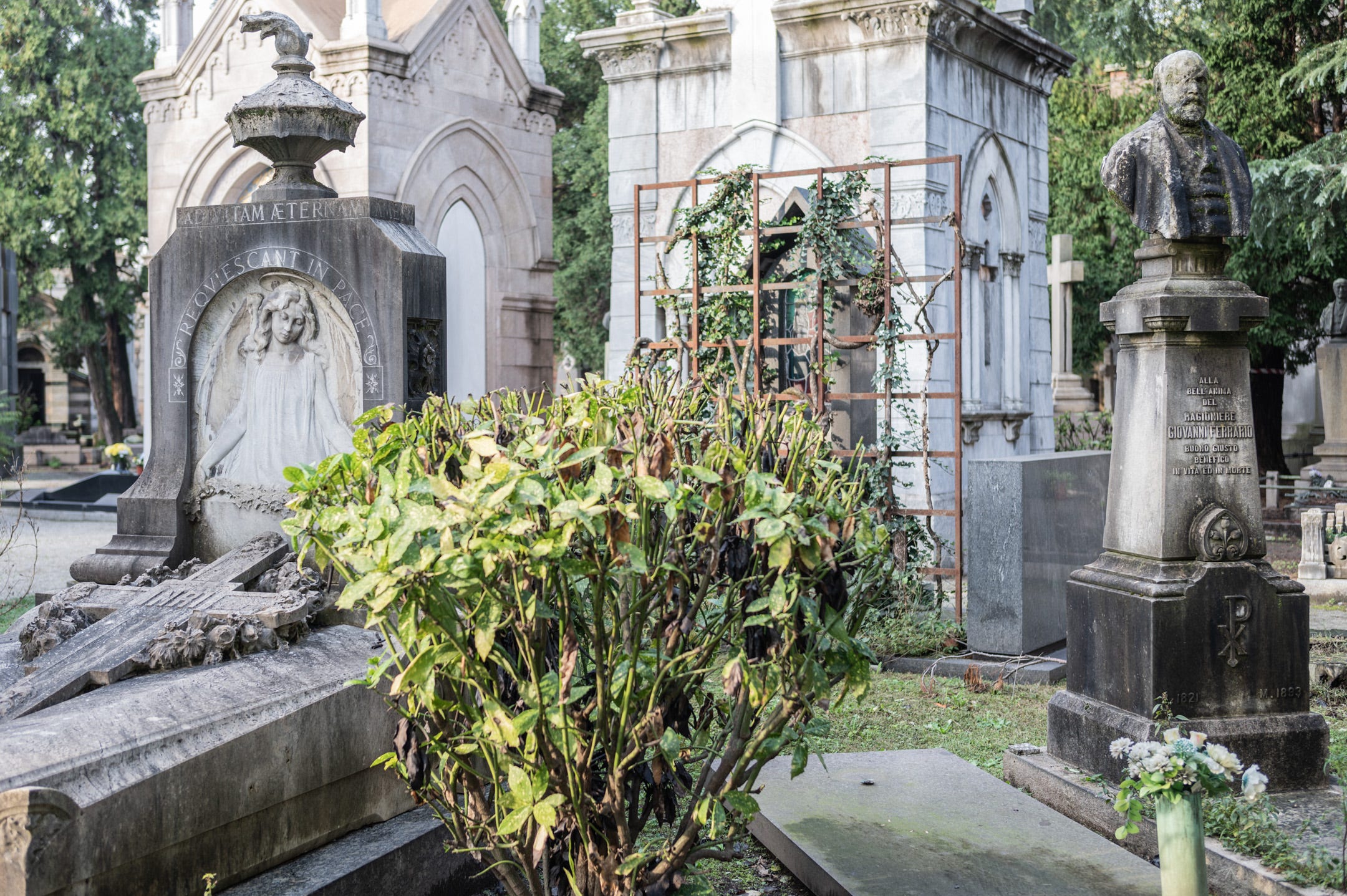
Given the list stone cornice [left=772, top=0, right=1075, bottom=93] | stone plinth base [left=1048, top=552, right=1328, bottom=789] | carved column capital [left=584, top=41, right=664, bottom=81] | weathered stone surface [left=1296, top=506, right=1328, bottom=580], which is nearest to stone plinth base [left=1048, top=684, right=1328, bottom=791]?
stone plinth base [left=1048, top=552, right=1328, bottom=789]

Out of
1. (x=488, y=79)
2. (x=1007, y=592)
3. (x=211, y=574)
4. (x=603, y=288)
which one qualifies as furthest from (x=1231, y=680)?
(x=603, y=288)

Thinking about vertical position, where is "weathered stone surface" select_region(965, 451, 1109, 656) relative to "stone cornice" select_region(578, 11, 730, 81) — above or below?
below

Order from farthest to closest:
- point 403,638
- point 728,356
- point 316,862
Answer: point 728,356 → point 316,862 → point 403,638

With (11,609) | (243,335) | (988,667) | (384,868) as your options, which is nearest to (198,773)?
(384,868)

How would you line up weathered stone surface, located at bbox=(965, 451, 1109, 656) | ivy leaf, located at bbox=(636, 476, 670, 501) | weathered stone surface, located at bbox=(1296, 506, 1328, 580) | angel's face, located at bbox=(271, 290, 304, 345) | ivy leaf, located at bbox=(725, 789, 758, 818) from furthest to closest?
1. weathered stone surface, located at bbox=(1296, 506, 1328, 580)
2. weathered stone surface, located at bbox=(965, 451, 1109, 656)
3. angel's face, located at bbox=(271, 290, 304, 345)
4. ivy leaf, located at bbox=(725, 789, 758, 818)
5. ivy leaf, located at bbox=(636, 476, 670, 501)

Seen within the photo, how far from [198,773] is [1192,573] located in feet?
12.2

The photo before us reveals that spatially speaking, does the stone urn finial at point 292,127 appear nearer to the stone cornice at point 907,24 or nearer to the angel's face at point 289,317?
the angel's face at point 289,317

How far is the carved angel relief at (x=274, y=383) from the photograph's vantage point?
546cm

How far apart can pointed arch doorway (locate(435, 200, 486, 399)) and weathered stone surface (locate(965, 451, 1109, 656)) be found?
9.71 metres

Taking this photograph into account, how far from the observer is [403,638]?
2.68 meters

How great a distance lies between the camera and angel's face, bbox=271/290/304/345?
5.45 meters

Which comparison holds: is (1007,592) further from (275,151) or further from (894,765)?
(275,151)

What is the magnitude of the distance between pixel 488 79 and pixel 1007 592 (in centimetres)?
1184

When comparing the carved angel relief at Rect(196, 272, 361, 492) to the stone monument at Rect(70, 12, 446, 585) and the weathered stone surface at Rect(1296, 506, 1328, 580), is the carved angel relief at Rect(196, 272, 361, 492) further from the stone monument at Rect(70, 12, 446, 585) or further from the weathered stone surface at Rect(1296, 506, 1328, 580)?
the weathered stone surface at Rect(1296, 506, 1328, 580)
